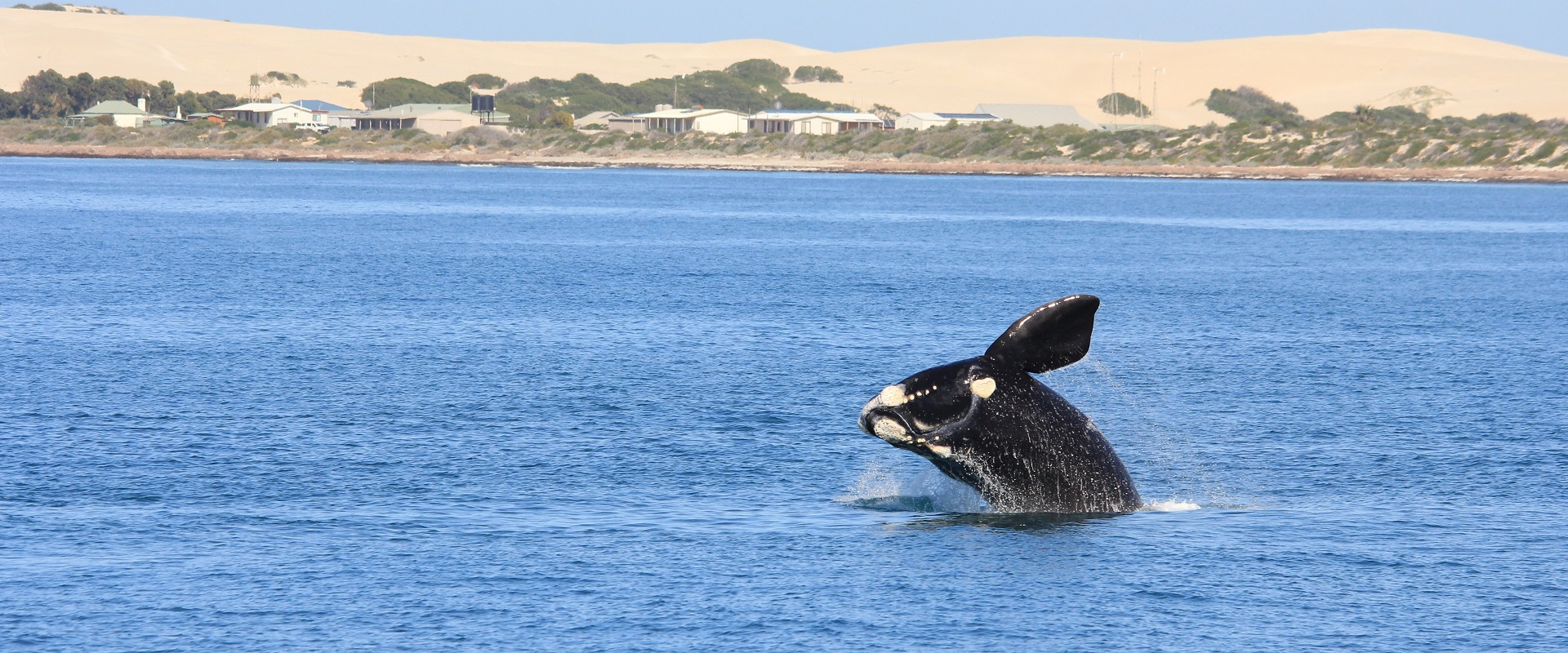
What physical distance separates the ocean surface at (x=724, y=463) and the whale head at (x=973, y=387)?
160 cm

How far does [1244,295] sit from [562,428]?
33.2m

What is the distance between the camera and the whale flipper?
15984 mm

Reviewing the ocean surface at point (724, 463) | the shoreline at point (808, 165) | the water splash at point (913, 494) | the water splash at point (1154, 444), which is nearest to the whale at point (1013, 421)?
the ocean surface at point (724, 463)

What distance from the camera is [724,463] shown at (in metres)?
24.0

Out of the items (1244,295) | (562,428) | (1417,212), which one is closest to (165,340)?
(562,428)

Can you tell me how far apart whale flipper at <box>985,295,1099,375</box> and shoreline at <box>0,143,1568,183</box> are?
151327mm

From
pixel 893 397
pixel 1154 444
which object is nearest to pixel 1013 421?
pixel 893 397

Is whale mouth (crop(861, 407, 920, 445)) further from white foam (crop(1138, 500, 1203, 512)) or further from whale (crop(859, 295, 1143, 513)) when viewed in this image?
white foam (crop(1138, 500, 1203, 512))

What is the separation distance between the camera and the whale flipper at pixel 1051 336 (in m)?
16.0

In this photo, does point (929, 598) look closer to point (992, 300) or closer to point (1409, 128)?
point (992, 300)

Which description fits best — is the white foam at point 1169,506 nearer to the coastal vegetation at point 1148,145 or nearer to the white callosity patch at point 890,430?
the white callosity patch at point 890,430

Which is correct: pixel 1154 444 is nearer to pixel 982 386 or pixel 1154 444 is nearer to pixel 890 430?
pixel 982 386

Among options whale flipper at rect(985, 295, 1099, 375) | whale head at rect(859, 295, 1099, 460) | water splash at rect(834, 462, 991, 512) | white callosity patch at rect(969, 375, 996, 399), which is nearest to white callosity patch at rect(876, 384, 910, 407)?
whale head at rect(859, 295, 1099, 460)

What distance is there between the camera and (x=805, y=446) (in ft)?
83.5
